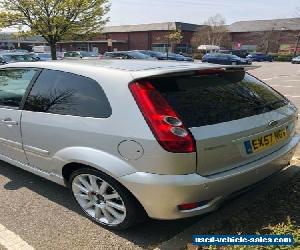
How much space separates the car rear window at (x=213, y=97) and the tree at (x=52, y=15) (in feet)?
57.9

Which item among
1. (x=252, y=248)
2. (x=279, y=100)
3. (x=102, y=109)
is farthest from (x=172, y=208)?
(x=279, y=100)

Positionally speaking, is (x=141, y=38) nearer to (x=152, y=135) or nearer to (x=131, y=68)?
(x=131, y=68)

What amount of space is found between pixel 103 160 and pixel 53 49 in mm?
20196

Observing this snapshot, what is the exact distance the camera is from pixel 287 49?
62812 millimetres

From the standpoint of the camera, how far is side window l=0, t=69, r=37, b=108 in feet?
13.2

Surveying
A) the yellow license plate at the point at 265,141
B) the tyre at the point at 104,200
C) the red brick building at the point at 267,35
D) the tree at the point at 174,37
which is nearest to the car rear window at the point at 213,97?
the yellow license plate at the point at 265,141

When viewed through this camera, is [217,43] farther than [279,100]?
Yes

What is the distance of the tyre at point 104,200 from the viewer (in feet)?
10.3

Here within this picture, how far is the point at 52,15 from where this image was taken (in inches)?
797

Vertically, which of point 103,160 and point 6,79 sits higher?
point 6,79

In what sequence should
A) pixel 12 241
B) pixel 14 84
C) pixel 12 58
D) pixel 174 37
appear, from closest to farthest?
pixel 12 241
pixel 14 84
pixel 12 58
pixel 174 37

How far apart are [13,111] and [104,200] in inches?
56.9

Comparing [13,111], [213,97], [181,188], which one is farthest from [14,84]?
[181,188]

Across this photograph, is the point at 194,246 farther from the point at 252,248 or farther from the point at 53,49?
the point at 53,49
